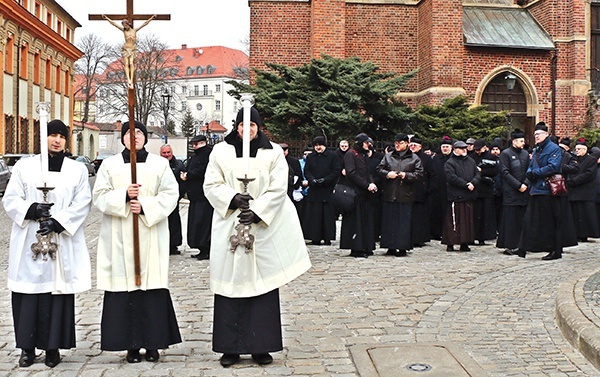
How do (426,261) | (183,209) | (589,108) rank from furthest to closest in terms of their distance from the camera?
(589,108) → (183,209) → (426,261)

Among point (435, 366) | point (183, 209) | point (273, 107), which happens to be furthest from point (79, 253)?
point (273, 107)

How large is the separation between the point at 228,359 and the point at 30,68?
132 feet

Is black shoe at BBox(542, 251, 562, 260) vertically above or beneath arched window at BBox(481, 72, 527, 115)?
beneath

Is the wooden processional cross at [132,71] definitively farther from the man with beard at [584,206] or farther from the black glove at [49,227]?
the man with beard at [584,206]

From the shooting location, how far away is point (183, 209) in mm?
21156

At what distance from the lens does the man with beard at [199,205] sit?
11.4m

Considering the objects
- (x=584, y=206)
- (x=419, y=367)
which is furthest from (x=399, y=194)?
(x=419, y=367)

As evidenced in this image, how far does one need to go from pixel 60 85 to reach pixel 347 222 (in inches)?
1661

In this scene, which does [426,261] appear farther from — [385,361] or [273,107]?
[273,107]

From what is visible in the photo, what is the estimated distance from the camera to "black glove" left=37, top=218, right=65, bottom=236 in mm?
5383

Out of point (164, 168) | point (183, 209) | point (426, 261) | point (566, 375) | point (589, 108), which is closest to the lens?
point (566, 375)

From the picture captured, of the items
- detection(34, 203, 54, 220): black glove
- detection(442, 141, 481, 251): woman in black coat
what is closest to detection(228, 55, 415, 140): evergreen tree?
detection(442, 141, 481, 251): woman in black coat

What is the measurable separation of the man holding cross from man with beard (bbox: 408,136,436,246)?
7360mm

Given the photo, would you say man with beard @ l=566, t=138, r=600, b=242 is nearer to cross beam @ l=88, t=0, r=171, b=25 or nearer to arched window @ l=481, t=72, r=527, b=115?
cross beam @ l=88, t=0, r=171, b=25
